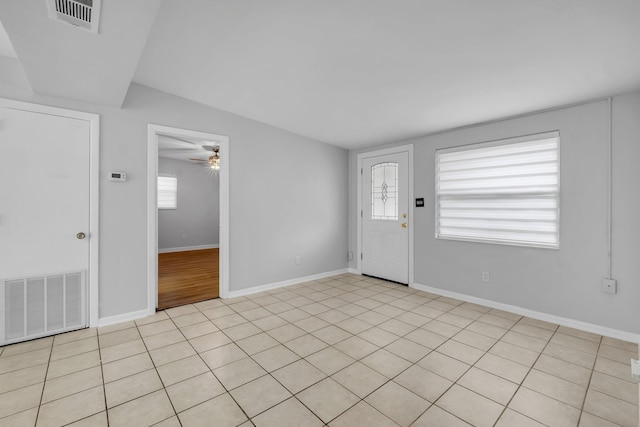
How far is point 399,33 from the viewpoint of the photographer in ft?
6.94

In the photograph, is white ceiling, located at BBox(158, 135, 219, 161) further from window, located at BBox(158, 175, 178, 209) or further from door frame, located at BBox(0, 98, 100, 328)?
door frame, located at BBox(0, 98, 100, 328)

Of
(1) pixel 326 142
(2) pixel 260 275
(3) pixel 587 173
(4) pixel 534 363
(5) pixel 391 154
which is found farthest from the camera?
(1) pixel 326 142

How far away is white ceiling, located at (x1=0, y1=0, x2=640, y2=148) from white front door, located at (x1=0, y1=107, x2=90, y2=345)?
46cm

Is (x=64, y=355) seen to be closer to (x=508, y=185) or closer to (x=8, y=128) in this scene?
(x=8, y=128)

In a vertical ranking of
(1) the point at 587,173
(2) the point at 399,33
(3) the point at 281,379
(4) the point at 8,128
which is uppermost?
(2) the point at 399,33

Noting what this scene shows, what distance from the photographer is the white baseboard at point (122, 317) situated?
3018mm

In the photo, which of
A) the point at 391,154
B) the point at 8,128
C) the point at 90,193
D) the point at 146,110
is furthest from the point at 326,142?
the point at 8,128

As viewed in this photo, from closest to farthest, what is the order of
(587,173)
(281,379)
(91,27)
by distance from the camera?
(91,27) → (281,379) → (587,173)

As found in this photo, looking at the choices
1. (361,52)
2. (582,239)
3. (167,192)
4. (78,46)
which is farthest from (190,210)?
(582,239)

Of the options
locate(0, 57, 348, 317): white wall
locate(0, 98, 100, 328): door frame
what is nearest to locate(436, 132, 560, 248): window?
locate(0, 57, 348, 317): white wall

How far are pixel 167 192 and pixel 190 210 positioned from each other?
2.57 feet

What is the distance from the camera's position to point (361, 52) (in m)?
2.40

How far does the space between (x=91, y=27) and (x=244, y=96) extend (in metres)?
1.81

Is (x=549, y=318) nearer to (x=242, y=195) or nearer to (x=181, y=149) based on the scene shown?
(x=242, y=195)
